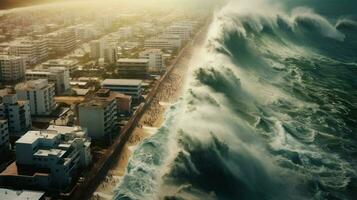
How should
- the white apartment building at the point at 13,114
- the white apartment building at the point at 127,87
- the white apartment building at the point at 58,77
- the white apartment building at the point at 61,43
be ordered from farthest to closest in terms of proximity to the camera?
the white apartment building at the point at 61,43 < the white apartment building at the point at 58,77 < the white apartment building at the point at 127,87 < the white apartment building at the point at 13,114

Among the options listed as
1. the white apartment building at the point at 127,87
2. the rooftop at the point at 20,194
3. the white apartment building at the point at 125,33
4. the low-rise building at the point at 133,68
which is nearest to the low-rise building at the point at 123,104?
the white apartment building at the point at 127,87

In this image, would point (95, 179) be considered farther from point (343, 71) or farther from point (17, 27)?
point (17, 27)

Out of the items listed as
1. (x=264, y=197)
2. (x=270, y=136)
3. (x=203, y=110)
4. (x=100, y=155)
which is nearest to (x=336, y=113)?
(x=270, y=136)

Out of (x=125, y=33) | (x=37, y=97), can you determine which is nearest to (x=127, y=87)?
(x=37, y=97)

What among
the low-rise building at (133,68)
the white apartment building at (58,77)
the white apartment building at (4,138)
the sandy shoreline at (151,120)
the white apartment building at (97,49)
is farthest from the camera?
the white apartment building at (97,49)

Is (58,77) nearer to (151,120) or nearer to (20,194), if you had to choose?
(151,120)

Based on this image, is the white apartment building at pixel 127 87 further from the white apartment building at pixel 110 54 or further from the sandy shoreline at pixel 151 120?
the white apartment building at pixel 110 54
